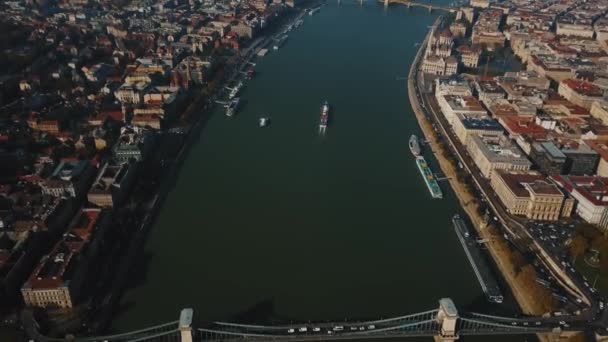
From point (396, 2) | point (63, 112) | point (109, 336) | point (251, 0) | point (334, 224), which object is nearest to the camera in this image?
point (109, 336)

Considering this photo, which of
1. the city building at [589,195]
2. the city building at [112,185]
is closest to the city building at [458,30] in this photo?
the city building at [589,195]

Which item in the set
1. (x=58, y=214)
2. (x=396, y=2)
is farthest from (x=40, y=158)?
(x=396, y=2)

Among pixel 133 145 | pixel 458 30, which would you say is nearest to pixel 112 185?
pixel 133 145

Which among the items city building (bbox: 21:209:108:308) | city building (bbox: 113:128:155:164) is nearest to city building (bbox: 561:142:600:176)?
city building (bbox: 113:128:155:164)

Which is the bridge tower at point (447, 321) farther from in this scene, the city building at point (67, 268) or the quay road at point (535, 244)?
the city building at point (67, 268)

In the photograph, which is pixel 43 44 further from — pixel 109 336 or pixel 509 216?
pixel 509 216

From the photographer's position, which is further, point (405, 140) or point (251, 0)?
point (251, 0)

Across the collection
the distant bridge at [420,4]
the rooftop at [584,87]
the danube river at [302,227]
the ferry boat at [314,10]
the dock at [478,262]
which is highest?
the rooftop at [584,87]

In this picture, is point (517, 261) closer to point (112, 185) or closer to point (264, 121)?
point (112, 185)
